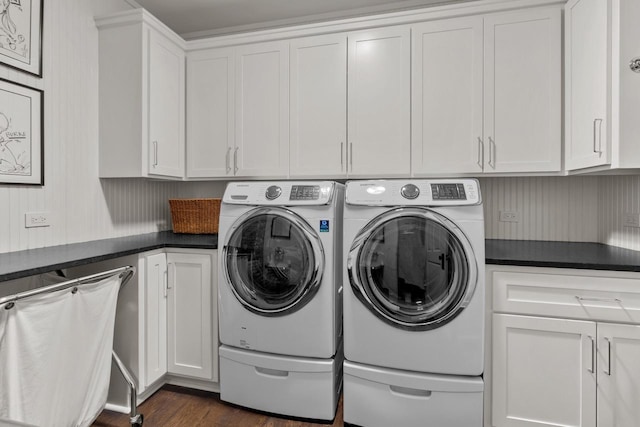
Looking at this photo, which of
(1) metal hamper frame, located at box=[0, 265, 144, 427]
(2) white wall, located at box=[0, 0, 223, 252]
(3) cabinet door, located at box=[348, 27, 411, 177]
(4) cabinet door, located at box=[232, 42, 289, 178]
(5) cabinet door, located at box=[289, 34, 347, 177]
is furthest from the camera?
(4) cabinet door, located at box=[232, 42, 289, 178]

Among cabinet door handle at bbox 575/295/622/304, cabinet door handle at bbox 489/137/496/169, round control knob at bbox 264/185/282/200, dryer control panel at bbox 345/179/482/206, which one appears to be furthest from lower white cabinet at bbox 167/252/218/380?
cabinet door handle at bbox 575/295/622/304

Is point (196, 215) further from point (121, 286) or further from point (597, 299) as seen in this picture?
point (597, 299)

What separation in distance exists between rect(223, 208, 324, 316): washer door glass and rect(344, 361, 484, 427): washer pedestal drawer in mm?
496

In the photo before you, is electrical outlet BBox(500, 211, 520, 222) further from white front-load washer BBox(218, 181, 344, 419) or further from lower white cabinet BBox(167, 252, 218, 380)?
lower white cabinet BBox(167, 252, 218, 380)

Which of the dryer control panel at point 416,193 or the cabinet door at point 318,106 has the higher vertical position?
the cabinet door at point 318,106

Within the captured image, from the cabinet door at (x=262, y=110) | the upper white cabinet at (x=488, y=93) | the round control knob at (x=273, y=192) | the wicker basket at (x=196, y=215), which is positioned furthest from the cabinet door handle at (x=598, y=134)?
the wicker basket at (x=196, y=215)

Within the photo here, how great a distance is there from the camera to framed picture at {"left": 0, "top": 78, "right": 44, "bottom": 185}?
1.69 m

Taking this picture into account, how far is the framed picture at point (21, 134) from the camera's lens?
5.56 feet

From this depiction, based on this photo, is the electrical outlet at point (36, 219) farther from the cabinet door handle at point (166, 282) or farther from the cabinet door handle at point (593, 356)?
the cabinet door handle at point (593, 356)

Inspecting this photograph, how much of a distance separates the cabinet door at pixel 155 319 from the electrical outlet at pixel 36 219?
0.56 m

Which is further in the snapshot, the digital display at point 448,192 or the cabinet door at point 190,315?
the cabinet door at point 190,315

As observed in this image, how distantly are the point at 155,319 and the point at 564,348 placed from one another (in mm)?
2149

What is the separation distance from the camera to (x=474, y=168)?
6.89 feet

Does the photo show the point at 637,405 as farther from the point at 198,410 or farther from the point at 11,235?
the point at 11,235
